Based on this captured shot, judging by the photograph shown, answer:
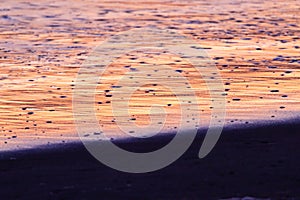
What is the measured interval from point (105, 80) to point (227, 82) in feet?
6.08

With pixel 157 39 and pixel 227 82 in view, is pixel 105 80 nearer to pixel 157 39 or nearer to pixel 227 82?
pixel 227 82

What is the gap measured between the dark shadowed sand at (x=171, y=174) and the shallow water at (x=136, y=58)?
79 cm

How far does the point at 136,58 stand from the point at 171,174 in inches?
296

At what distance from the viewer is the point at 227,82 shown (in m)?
12.4

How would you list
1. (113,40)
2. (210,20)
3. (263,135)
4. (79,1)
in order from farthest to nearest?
(79,1) → (210,20) → (113,40) → (263,135)

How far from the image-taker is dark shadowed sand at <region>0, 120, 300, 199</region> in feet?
23.0

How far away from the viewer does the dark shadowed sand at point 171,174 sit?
7.01 metres

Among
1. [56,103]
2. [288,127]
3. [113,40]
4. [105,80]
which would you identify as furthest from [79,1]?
[288,127]

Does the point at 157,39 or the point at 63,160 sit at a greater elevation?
the point at 63,160

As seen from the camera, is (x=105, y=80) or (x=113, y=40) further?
(x=113, y=40)

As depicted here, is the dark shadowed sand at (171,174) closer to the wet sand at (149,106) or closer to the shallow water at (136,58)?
the wet sand at (149,106)

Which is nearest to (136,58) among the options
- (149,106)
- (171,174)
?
(149,106)

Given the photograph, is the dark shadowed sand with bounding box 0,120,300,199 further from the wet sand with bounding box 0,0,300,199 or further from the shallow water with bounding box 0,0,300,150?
the shallow water with bounding box 0,0,300,150

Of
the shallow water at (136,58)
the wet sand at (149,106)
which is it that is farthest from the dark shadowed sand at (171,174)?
the shallow water at (136,58)
